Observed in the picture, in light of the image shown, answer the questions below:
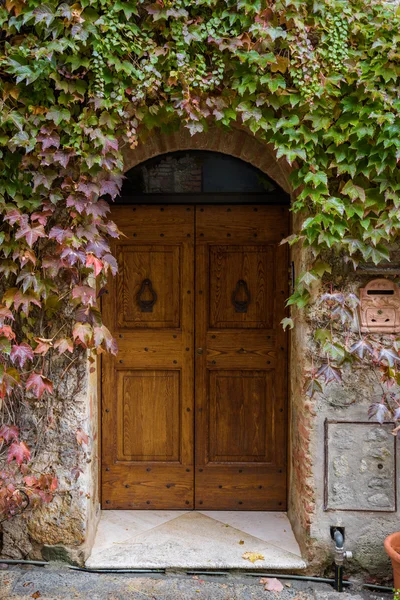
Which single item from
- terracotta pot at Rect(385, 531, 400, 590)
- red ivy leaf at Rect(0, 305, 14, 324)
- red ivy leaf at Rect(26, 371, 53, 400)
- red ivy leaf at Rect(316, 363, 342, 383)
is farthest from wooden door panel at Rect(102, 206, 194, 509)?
terracotta pot at Rect(385, 531, 400, 590)

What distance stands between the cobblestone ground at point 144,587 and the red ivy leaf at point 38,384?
1066mm

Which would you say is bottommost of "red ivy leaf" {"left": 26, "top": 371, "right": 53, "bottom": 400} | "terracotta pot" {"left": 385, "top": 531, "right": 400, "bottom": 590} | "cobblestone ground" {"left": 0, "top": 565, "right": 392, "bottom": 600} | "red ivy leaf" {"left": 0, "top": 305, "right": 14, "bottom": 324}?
"cobblestone ground" {"left": 0, "top": 565, "right": 392, "bottom": 600}

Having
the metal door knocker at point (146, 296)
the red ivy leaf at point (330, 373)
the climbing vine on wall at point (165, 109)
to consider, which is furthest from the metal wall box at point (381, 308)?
the metal door knocker at point (146, 296)

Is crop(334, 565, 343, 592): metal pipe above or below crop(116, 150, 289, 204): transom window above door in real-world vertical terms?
below

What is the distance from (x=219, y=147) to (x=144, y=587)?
2722 mm

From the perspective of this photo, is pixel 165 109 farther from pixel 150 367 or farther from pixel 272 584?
pixel 272 584

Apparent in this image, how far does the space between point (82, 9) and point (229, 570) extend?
321 cm

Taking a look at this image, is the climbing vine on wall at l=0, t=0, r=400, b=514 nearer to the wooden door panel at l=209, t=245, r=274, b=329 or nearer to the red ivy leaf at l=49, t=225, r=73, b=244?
the red ivy leaf at l=49, t=225, r=73, b=244

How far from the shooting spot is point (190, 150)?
3727 millimetres

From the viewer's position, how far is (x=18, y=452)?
2.91 meters

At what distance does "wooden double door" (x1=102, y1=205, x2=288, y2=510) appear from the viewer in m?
3.77

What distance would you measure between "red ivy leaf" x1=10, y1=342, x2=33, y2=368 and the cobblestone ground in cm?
124

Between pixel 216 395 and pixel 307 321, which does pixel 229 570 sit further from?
pixel 307 321

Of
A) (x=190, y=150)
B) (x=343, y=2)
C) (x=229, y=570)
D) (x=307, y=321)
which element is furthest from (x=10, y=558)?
(x=343, y=2)
